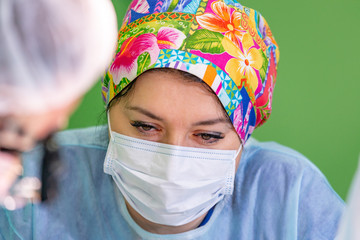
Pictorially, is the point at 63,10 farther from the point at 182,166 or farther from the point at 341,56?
the point at 341,56

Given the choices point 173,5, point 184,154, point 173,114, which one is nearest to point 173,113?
point 173,114

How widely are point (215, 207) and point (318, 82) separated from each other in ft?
2.15

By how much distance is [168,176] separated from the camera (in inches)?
48.4

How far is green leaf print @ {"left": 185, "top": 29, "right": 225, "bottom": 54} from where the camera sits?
124 centimetres

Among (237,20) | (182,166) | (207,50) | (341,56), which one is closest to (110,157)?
(182,166)

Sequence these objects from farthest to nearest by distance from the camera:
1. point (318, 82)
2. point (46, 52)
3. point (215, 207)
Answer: point (318, 82) < point (215, 207) < point (46, 52)

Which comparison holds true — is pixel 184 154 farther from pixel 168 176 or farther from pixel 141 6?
pixel 141 6

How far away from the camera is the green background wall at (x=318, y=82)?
1.79 metres

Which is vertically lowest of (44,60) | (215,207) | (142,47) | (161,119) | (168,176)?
(215,207)

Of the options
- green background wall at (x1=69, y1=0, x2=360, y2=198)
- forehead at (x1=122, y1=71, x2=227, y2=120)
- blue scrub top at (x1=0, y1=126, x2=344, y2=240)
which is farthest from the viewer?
green background wall at (x1=69, y1=0, x2=360, y2=198)

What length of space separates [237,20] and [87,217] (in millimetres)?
697

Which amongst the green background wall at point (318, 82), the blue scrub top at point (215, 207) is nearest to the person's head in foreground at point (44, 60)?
the blue scrub top at point (215, 207)

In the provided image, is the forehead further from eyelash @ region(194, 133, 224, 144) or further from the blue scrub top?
the blue scrub top

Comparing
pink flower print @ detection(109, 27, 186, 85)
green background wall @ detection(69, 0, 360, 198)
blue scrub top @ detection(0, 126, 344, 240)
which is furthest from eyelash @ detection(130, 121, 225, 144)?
green background wall @ detection(69, 0, 360, 198)
